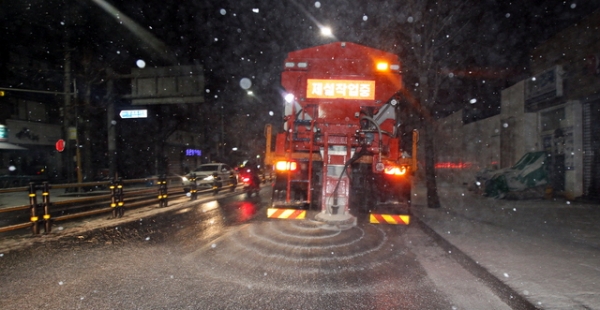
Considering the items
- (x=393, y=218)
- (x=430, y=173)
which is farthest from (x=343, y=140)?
(x=430, y=173)

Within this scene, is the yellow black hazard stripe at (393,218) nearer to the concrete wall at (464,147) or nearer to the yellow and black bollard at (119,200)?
the yellow and black bollard at (119,200)

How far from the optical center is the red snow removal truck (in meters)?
7.53

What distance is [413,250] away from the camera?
7145 mm

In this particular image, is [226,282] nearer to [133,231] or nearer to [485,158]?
[133,231]

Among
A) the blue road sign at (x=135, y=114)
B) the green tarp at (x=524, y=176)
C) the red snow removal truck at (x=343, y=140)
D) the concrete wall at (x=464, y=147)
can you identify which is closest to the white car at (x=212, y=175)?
the blue road sign at (x=135, y=114)

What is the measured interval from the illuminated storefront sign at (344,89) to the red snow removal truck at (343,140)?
0.02 meters

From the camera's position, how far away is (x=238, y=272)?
17.9 feet

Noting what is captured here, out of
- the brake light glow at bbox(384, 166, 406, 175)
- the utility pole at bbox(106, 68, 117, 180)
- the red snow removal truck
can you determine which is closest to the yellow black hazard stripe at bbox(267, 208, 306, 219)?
the red snow removal truck

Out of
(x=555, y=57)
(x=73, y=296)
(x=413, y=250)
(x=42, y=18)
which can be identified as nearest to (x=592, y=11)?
(x=555, y=57)

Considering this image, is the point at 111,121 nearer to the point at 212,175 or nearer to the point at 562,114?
the point at 212,175

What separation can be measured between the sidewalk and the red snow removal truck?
1.68m

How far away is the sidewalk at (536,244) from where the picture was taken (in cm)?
457

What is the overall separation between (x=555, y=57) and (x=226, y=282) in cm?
1536

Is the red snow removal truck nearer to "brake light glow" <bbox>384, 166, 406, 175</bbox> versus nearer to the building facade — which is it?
"brake light glow" <bbox>384, 166, 406, 175</bbox>
